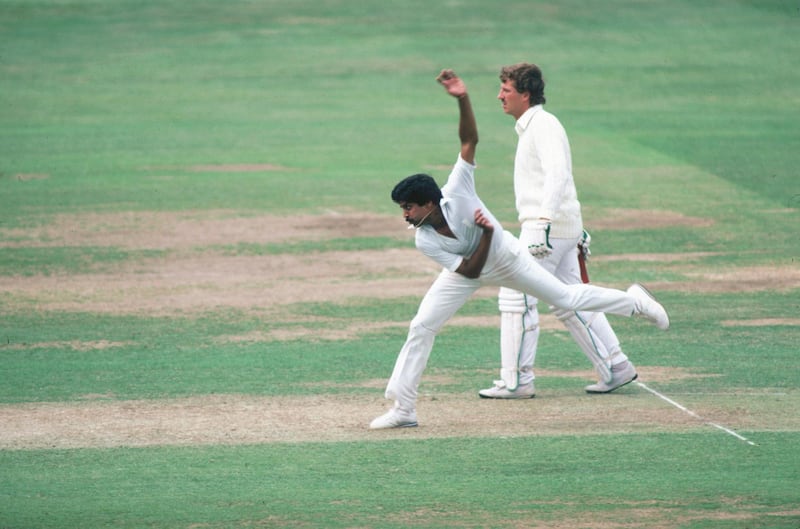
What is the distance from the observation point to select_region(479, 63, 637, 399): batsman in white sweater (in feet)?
31.2

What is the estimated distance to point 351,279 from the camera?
1499cm

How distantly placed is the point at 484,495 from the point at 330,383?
119 inches

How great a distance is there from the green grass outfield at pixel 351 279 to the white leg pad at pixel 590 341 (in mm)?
229

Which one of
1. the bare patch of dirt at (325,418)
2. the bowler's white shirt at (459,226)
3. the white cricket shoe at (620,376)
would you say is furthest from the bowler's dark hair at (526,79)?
the bare patch of dirt at (325,418)

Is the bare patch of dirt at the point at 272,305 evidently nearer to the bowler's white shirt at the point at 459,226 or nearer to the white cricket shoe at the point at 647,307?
the white cricket shoe at the point at 647,307

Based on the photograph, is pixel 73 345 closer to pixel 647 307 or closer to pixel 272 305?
pixel 272 305

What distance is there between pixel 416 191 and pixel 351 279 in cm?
657

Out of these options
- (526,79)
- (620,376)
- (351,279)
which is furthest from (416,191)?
(351,279)

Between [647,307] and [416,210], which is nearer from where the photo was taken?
[416,210]

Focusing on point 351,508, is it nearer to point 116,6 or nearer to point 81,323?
point 81,323

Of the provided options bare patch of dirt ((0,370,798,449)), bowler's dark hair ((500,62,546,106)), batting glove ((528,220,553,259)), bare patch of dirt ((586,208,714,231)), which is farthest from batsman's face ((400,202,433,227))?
bare patch of dirt ((586,208,714,231))

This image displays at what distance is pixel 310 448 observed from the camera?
337 inches

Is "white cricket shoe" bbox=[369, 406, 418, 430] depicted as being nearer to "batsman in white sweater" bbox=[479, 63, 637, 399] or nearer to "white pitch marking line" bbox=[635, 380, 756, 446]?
"batsman in white sweater" bbox=[479, 63, 637, 399]

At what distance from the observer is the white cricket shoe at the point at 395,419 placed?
8969 millimetres
